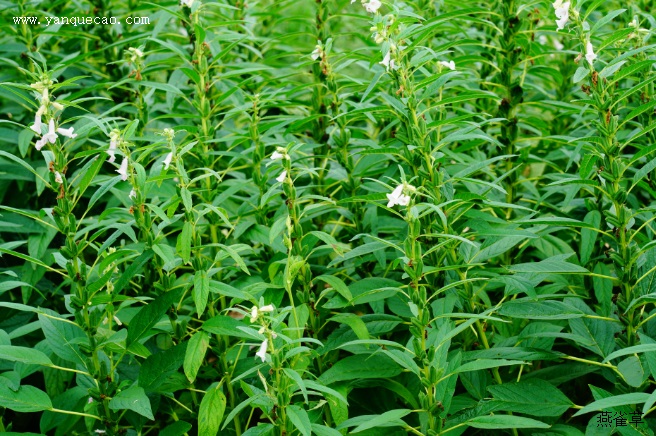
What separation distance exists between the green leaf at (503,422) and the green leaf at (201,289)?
758mm

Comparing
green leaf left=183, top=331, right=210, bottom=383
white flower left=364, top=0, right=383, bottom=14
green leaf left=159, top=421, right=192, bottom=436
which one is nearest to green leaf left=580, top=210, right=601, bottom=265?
white flower left=364, top=0, right=383, bottom=14

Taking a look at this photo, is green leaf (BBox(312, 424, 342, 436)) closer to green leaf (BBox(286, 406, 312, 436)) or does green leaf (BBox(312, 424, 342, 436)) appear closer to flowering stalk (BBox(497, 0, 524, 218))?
green leaf (BBox(286, 406, 312, 436))

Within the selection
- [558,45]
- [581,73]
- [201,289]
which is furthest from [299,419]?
[558,45]

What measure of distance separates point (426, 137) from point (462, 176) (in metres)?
0.18

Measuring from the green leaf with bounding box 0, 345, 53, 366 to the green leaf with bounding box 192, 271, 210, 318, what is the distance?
46 centimetres

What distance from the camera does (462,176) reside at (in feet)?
7.57

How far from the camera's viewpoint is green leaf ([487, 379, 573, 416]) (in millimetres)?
2055

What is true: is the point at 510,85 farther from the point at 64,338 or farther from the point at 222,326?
the point at 64,338

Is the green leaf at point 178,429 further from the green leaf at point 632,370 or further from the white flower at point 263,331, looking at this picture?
the green leaf at point 632,370

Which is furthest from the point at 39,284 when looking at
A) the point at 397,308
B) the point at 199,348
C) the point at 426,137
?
the point at 426,137

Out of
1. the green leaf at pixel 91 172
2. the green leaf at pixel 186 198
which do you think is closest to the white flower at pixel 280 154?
the green leaf at pixel 186 198

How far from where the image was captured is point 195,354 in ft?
6.68

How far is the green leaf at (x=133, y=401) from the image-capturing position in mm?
1982

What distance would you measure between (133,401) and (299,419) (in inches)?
19.6
